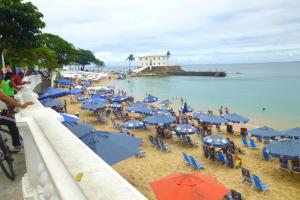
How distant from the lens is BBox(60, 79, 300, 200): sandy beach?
11.1m

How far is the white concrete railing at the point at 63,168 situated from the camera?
192 cm

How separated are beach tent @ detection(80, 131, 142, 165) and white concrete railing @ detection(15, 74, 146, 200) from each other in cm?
457

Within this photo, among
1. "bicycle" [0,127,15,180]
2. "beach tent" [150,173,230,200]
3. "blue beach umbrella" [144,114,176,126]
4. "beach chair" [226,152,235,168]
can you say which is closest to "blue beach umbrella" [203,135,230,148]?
"beach chair" [226,152,235,168]

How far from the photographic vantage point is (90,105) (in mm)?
23266

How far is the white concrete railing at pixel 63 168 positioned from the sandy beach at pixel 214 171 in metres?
7.13

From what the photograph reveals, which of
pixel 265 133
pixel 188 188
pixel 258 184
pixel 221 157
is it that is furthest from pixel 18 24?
pixel 265 133

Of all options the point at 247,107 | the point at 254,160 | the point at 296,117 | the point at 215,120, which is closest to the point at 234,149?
the point at 254,160

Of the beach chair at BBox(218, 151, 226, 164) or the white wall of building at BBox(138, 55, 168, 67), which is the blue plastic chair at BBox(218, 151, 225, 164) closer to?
the beach chair at BBox(218, 151, 226, 164)

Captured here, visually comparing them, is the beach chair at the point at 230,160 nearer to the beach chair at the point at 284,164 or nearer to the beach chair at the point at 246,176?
the beach chair at the point at 246,176

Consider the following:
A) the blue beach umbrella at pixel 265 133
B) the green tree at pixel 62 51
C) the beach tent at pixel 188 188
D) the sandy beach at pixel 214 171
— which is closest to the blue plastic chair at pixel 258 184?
the sandy beach at pixel 214 171

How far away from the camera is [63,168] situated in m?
2.37

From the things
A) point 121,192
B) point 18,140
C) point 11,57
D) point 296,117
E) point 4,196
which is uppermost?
point 11,57

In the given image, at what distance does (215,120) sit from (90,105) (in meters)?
9.97

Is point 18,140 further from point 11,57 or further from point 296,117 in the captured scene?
point 296,117
